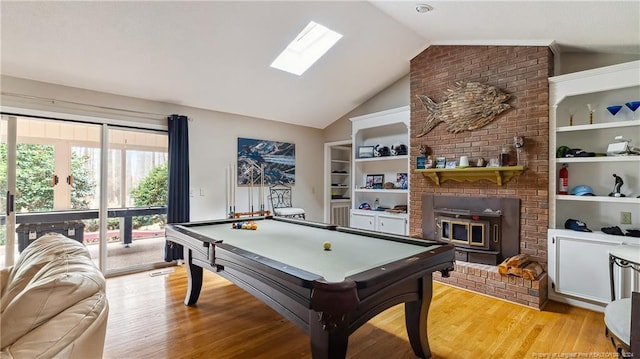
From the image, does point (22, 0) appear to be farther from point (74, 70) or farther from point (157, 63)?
point (157, 63)

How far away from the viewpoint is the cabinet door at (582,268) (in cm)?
294

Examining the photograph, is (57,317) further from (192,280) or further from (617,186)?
(617,186)

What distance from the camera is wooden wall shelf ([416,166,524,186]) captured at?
3.54m

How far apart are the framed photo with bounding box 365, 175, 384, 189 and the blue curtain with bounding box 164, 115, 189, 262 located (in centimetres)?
312

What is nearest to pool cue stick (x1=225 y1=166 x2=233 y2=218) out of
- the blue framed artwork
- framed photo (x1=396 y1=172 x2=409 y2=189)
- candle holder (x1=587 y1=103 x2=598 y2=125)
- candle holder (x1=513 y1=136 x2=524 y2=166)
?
the blue framed artwork

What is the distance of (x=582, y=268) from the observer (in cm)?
307

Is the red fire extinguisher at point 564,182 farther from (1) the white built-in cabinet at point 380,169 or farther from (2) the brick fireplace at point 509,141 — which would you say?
(1) the white built-in cabinet at point 380,169

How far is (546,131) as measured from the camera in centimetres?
336

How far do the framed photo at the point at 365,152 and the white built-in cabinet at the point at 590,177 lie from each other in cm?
264

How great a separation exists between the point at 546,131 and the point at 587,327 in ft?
6.50

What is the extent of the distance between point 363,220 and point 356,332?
2865 millimetres

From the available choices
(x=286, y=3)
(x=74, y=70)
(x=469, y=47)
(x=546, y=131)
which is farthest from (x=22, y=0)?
(x=546, y=131)

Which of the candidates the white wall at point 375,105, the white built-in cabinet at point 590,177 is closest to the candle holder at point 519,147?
the white built-in cabinet at point 590,177

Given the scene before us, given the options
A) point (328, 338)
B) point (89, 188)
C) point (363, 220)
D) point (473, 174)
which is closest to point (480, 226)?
point (473, 174)
